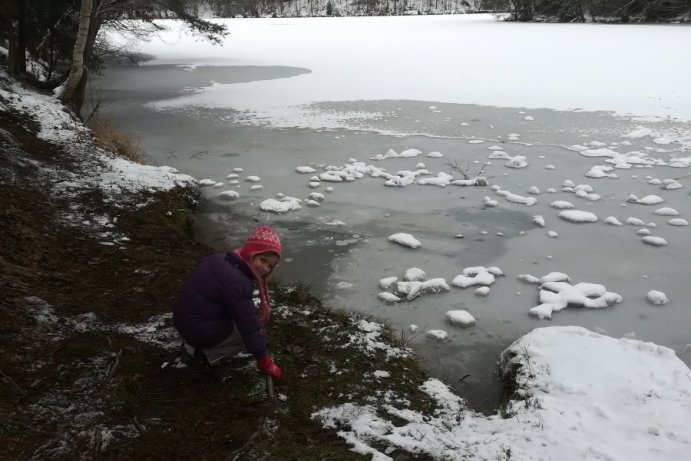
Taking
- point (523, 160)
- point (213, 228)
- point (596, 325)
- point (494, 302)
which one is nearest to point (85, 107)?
point (213, 228)

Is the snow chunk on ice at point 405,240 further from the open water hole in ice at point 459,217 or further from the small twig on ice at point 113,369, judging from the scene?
the small twig on ice at point 113,369

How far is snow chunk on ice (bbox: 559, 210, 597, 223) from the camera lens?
6523 mm

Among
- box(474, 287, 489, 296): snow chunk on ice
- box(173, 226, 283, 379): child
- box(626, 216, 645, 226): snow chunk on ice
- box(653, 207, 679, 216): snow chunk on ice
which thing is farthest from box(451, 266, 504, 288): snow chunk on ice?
box(653, 207, 679, 216): snow chunk on ice

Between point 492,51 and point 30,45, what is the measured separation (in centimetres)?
1615

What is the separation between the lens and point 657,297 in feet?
15.9

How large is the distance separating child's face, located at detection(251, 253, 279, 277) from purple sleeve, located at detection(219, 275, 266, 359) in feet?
0.35

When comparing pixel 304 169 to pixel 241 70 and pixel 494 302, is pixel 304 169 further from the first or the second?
pixel 241 70

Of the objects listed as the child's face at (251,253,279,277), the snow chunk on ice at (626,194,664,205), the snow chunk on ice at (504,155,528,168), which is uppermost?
the child's face at (251,253,279,277)

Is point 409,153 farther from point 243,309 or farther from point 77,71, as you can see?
point 243,309

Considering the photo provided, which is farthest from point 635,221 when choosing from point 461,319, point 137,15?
point 137,15

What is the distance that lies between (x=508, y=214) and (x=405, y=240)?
1672mm

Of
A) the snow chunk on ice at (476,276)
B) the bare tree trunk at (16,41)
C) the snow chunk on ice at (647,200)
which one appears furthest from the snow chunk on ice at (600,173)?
the bare tree trunk at (16,41)

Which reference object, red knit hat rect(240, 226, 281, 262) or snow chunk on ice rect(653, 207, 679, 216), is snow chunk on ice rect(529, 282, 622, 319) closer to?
snow chunk on ice rect(653, 207, 679, 216)

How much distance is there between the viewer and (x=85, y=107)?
519 inches
